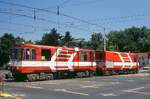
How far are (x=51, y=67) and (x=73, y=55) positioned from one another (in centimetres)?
442

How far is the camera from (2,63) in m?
79.8

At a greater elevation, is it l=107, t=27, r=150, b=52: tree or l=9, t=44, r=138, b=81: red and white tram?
l=107, t=27, r=150, b=52: tree

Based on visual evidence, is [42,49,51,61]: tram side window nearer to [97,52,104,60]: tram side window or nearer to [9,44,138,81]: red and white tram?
[9,44,138,81]: red and white tram

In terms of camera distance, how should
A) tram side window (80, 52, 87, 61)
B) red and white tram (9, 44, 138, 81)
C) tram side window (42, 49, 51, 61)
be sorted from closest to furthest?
red and white tram (9, 44, 138, 81) → tram side window (42, 49, 51, 61) → tram side window (80, 52, 87, 61)

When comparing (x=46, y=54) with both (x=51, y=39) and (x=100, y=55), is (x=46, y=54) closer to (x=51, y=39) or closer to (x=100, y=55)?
(x=100, y=55)

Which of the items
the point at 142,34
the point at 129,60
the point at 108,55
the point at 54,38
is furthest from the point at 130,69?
the point at 142,34

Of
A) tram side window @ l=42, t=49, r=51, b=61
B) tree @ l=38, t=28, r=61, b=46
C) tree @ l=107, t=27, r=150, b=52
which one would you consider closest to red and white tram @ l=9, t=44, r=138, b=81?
tram side window @ l=42, t=49, r=51, b=61

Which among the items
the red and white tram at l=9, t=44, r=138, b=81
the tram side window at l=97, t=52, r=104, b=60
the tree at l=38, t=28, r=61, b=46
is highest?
the tree at l=38, t=28, r=61, b=46

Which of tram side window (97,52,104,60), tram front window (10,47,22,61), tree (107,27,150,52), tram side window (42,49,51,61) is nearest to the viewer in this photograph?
tram front window (10,47,22,61)

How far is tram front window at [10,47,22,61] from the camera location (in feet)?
117

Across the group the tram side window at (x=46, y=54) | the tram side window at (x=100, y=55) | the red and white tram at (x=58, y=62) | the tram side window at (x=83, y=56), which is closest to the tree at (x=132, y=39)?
the red and white tram at (x=58, y=62)

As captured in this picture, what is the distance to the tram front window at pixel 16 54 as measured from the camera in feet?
117

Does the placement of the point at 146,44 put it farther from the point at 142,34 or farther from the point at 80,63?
the point at 80,63

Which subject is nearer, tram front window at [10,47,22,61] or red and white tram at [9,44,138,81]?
tram front window at [10,47,22,61]
